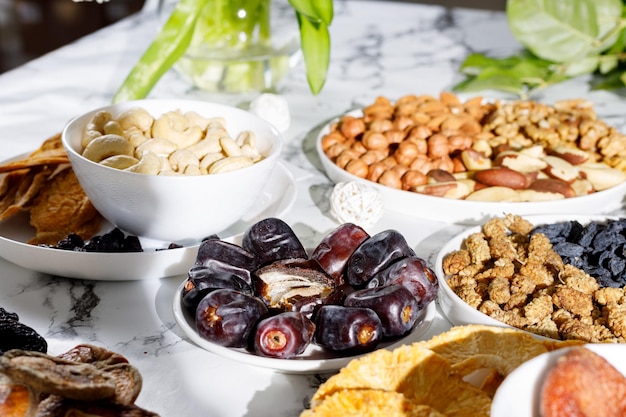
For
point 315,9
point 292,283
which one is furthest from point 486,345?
point 315,9

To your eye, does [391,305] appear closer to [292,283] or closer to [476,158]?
[292,283]

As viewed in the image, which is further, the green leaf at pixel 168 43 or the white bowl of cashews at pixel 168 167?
the green leaf at pixel 168 43

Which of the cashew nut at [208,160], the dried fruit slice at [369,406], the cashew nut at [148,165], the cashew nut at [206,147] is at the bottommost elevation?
the dried fruit slice at [369,406]

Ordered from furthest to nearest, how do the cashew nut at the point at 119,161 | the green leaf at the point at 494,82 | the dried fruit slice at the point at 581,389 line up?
the green leaf at the point at 494,82, the cashew nut at the point at 119,161, the dried fruit slice at the point at 581,389

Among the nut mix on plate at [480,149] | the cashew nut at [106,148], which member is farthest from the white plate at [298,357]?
the nut mix on plate at [480,149]

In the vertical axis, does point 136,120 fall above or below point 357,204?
above

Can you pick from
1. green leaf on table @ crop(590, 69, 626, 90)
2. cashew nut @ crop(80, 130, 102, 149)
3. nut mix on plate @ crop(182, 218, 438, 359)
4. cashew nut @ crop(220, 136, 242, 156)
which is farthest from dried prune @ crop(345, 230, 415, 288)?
green leaf on table @ crop(590, 69, 626, 90)

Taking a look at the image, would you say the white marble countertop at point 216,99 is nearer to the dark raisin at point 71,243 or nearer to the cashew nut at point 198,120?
the dark raisin at point 71,243
